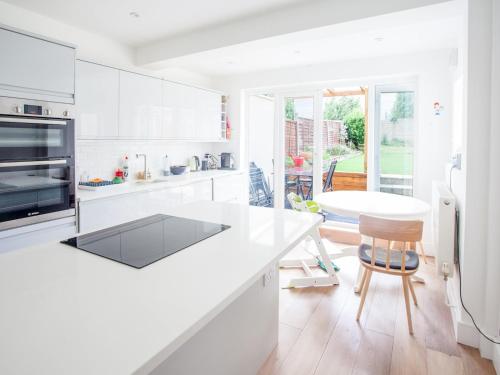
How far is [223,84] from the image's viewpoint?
17.2ft

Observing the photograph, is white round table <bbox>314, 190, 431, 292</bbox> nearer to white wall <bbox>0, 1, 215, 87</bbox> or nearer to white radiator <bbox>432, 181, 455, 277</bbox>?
white radiator <bbox>432, 181, 455, 277</bbox>

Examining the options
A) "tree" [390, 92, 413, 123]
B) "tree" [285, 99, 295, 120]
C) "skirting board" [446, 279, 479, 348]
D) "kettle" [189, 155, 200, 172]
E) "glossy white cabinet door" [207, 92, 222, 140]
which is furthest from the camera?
"tree" [285, 99, 295, 120]

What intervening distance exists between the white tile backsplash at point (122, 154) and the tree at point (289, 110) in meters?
1.51

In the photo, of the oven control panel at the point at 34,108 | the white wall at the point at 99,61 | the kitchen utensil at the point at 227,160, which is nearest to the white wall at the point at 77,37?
the white wall at the point at 99,61

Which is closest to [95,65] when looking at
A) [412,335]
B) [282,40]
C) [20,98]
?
[20,98]

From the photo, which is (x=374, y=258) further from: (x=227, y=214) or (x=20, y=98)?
(x=20, y=98)

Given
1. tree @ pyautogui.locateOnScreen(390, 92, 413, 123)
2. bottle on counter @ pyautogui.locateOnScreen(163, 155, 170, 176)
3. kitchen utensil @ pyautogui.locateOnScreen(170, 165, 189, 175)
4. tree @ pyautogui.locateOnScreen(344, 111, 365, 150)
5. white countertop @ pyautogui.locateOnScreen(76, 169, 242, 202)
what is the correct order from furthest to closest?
tree @ pyautogui.locateOnScreen(344, 111, 365, 150) < bottle on counter @ pyautogui.locateOnScreen(163, 155, 170, 176) < kitchen utensil @ pyautogui.locateOnScreen(170, 165, 189, 175) < tree @ pyautogui.locateOnScreen(390, 92, 413, 123) < white countertop @ pyautogui.locateOnScreen(76, 169, 242, 202)

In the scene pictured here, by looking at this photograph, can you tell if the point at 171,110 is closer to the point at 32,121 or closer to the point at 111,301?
the point at 32,121

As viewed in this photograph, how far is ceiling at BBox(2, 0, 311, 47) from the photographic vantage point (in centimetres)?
265

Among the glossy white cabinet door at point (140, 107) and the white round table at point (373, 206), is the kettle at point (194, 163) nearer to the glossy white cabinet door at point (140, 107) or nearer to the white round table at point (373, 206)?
the glossy white cabinet door at point (140, 107)

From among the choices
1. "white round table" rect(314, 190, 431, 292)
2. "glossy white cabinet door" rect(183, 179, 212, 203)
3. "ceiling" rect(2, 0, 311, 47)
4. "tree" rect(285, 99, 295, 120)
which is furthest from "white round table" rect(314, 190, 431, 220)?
"tree" rect(285, 99, 295, 120)

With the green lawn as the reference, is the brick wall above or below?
above

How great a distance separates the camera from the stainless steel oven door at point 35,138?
221 cm

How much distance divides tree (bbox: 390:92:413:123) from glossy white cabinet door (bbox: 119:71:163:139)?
120 inches
